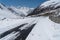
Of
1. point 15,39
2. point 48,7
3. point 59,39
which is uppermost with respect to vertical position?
point 15,39

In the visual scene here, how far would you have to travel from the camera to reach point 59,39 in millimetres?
11117

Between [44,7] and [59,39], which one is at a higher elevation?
[59,39]

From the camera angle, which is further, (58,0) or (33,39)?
(58,0)

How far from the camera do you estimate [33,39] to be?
10.9m

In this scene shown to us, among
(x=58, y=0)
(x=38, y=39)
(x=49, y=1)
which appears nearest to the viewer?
(x=38, y=39)

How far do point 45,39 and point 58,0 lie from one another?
133 meters

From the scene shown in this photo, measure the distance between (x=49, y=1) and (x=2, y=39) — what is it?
15591cm

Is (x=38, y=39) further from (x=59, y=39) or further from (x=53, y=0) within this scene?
(x=53, y=0)

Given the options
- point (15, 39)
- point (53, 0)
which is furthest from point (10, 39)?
point (53, 0)

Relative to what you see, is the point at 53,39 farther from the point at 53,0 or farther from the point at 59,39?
the point at 53,0

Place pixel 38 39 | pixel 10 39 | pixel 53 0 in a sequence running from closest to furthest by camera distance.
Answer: pixel 10 39, pixel 38 39, pixel 53 0

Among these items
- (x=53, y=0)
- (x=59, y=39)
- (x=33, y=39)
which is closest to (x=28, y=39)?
(x=33, y=39)

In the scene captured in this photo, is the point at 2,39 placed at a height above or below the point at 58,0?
above

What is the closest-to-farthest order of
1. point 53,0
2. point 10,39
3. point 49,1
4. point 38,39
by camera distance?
point 10,39 < point 38,39 < point 53,0 < point 49,1
